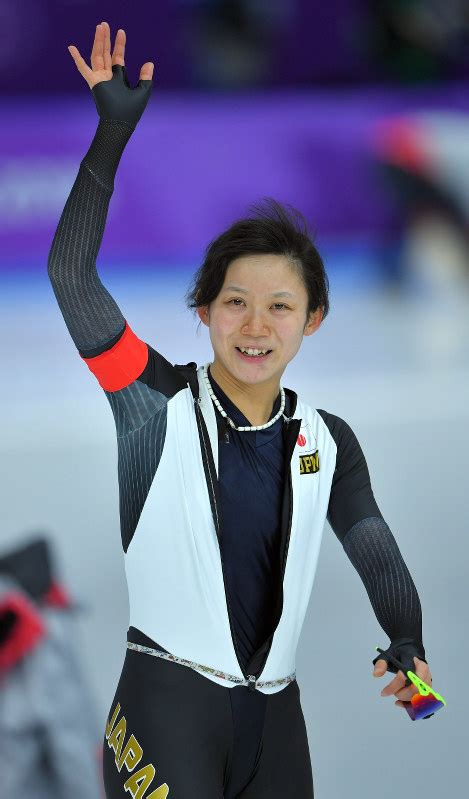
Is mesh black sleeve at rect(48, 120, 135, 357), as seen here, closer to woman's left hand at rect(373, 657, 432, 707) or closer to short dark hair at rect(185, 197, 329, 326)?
short dark hair at rect(185, 197, 329, 326)

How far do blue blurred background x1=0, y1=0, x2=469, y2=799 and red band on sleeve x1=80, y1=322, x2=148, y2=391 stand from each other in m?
1.33

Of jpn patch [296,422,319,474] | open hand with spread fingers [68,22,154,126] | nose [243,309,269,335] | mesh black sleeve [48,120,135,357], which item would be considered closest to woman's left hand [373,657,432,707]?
jpn patch [296,422,319,474]

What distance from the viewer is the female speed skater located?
201 centimetres

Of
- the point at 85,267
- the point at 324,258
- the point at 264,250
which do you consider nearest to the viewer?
the point at 85,267

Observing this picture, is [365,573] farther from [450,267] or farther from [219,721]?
[450,267]

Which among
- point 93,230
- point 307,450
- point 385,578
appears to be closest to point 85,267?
point 93,230

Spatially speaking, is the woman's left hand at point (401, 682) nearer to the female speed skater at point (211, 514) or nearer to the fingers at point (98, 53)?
the female speed skater at point (211, 514)

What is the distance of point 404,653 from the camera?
82.0 inches

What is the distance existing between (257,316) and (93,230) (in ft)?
0.98

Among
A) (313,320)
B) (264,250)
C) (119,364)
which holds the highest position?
(264,250)

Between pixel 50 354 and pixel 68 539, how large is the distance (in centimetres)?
130

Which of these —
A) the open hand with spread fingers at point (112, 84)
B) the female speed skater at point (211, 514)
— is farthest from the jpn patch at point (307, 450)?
the open hand with spread fingers at point (112, 84)

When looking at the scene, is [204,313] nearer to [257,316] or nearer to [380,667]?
[257,316]

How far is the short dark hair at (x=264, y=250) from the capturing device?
2.14 meters
